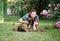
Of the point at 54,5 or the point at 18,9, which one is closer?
the point at 54,5

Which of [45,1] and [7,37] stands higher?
[45,1]

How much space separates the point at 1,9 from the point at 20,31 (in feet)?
14.5

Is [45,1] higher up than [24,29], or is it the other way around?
[45,1]

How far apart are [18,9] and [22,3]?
23.1 inches

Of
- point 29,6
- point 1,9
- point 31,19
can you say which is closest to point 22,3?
point 29,6

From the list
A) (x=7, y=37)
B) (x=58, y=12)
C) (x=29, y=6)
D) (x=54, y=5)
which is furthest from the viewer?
(x=29, y=6)

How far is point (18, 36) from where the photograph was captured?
303 inches

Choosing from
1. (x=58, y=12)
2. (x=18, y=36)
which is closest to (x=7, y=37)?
(x=18, y=36)

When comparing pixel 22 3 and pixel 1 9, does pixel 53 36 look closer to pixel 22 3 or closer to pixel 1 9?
pixel 1 9

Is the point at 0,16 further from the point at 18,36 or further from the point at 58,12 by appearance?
the point at 18,36

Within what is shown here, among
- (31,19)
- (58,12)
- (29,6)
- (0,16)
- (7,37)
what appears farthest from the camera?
(29,6)

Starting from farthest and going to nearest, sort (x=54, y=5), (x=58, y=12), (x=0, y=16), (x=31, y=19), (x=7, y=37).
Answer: (x=0, y=16) < (x=54, y=5) < (x=58, y=12) < (x=31, y=19) < (x=7, y=37)

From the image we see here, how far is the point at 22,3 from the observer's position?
1506 centimetres

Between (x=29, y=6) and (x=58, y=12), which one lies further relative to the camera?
(x=29, y=6)
